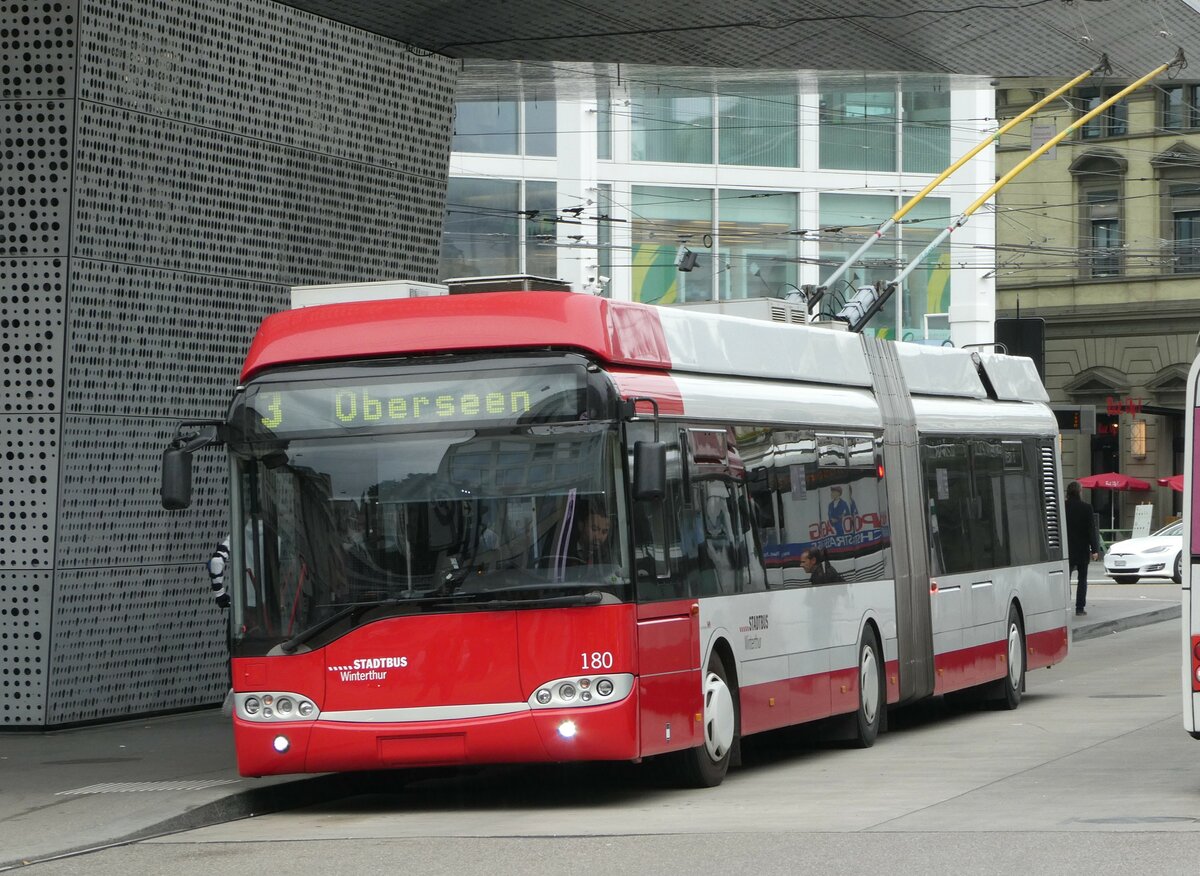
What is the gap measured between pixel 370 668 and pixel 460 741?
626 millimetres

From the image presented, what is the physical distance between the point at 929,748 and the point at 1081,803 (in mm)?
3882

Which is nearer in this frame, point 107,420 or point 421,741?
point 421,741

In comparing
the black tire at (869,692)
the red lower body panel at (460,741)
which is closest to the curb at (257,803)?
the red lower body panel at (460,741)

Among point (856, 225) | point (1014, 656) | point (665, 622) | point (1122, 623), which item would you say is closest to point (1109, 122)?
point (856, 225)

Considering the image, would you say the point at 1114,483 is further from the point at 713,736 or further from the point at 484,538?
the point at 484,538

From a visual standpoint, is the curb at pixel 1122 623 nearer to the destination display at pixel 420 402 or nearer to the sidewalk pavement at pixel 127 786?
the sidewalk pavement at pixel 127 786

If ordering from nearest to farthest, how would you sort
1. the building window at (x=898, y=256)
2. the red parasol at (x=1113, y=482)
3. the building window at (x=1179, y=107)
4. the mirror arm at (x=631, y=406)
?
the mirror arm at (x=631, y=406), the building window at (x=898, y=256), the red parasol at (x=1113, y=482), the building window at (x=1179, y=107)

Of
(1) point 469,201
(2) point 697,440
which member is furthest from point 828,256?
(2) point 697,440

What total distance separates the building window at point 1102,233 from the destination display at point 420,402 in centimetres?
4951

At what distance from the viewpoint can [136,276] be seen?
1606 cm

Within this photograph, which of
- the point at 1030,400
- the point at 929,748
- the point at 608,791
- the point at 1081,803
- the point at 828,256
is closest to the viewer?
the point at 1081,803

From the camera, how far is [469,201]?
40.9m

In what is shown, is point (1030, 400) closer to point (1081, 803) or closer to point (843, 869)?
point (1081, 803)

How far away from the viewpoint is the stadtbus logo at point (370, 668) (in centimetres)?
1114
